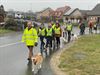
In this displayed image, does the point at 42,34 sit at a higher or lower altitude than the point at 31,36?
lower

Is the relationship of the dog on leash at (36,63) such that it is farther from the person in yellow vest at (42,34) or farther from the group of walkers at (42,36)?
the person in yellow vest at (42,34)

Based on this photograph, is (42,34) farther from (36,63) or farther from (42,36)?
(36,63)

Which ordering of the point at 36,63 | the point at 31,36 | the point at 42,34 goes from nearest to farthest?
1. the point at 36,63
2. the point at 31,36
3. the point at 42,34

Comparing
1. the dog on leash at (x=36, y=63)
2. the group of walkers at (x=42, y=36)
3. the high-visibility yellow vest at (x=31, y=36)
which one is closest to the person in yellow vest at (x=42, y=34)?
the group of walkers at (x=42, y=36)

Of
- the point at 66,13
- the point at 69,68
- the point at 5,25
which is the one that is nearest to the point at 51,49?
the point at 69,68

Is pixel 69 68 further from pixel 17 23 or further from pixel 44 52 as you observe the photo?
pixel 17 23

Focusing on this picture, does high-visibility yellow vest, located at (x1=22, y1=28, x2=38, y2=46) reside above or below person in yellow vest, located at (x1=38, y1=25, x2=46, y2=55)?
above

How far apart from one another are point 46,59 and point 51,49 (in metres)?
4.71

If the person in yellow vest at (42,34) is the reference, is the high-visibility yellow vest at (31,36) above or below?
above

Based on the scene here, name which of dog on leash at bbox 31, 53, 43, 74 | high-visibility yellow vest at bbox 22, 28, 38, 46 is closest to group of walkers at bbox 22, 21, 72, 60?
high-visibility yellow vest at bbox 22, 28, 38, 46

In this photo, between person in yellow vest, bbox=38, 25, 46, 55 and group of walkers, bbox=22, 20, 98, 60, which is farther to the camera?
person in yellow vest, bbox=38, 25, 46, 55

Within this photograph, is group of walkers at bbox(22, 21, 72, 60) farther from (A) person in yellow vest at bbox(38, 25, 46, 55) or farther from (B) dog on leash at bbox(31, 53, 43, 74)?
(B) dog on leash at bbox(31, 53, 43, 74)

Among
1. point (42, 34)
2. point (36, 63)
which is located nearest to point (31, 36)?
point (36, 63)

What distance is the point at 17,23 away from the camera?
4600cm
